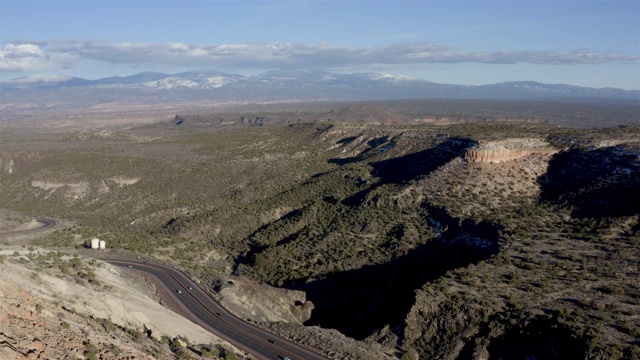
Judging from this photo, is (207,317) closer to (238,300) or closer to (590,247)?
(238,300)

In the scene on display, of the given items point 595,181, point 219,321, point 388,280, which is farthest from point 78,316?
point 595,181

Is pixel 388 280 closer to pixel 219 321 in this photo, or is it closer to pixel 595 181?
pixel 219 321

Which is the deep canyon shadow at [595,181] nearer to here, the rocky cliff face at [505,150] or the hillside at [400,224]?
the hillside at [400,224]

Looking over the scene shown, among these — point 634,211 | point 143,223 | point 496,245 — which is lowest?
point 143,223

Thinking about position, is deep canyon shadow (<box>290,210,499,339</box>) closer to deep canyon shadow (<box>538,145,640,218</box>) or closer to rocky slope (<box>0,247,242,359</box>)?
deep canyon shadow (<box>538,145,640,218</box>)

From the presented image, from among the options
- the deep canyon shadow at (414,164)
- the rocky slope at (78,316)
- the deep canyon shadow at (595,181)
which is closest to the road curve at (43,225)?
the rocky slope at (78,316)

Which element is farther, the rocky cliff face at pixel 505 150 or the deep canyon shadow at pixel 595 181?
the rocky cliff face at pixel 505 150

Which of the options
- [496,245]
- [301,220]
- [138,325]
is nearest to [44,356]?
[138,325]

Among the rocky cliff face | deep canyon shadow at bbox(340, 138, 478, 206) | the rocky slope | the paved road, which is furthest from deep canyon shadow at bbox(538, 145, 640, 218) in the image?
the rocky slope
